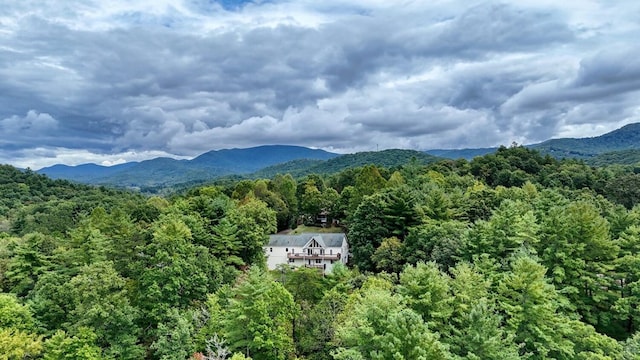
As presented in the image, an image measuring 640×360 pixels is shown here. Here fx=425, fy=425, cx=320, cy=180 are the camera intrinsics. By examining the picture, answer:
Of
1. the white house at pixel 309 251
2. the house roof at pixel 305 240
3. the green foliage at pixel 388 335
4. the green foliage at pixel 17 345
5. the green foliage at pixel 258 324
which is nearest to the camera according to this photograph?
the green foliage at pixel 388 335

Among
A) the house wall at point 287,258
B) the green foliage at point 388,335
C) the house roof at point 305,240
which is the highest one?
the green foliage at point 388,335

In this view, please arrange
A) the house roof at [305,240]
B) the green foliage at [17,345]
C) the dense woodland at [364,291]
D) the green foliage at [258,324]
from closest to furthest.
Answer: the dense woodland at [364,291] < the green foliage at [17,345] < the green foliage at [258,324] < the house roof at [305,240]

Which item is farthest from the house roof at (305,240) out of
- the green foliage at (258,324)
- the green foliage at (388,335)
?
the green foliage at (388,335)

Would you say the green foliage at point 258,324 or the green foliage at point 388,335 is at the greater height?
the green foliage at point 388,335

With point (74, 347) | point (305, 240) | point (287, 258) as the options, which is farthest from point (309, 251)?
point (74, 347)

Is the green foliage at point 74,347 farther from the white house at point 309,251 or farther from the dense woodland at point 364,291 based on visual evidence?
the white house at point 309,251

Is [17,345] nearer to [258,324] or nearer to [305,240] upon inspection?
[258,324]

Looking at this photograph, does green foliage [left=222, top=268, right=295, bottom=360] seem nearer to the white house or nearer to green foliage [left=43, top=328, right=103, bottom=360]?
green foliage [left=43, top=328, right=103, bottom=360]

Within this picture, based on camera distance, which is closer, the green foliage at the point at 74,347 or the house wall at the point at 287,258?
the green foliage at the point at 74,347
